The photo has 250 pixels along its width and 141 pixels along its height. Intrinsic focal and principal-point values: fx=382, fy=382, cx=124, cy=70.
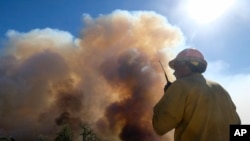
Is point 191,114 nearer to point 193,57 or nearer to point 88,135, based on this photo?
point 193,57

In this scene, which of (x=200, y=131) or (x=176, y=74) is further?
(x=176, y=74)

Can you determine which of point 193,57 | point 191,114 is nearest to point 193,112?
point 191,114

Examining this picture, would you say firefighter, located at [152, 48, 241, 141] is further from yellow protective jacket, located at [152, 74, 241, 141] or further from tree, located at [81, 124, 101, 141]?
tree, located at [81, 124, 101, 141]

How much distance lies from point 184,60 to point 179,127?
75 cm

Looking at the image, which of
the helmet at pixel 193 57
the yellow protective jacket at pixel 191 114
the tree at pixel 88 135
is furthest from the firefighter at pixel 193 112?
the tree at pixel 88 135

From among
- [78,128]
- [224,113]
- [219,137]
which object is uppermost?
[78,128]

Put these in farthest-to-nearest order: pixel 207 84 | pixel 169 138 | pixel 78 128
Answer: pixel 78 128 → pixel 169 138 → pixel 207 84

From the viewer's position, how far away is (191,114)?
3.86 m

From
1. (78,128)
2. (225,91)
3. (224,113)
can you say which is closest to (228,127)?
(224,113)

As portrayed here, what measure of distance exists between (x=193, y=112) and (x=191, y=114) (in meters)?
0.03

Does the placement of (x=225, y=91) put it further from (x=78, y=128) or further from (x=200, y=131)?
(x=78, y=128)

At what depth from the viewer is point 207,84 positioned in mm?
4094

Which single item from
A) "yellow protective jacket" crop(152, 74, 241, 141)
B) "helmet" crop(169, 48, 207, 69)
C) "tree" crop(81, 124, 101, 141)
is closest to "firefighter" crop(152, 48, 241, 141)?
"yellow protective jacket" crop(152, 74, 241, 141)

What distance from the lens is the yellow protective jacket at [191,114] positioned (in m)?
3.81
